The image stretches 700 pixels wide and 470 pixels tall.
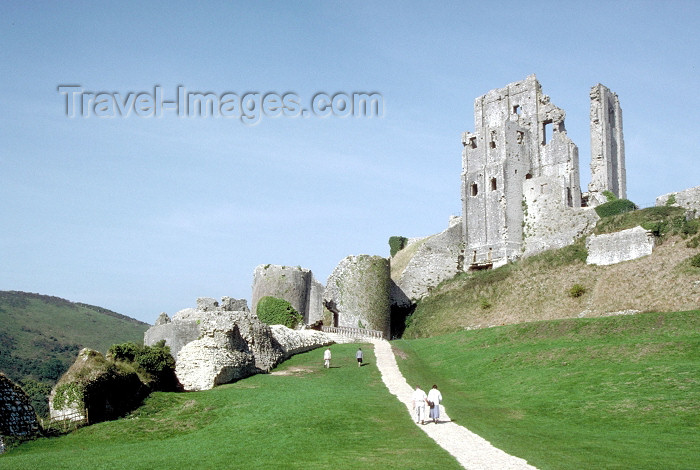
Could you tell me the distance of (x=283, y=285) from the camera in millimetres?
47281

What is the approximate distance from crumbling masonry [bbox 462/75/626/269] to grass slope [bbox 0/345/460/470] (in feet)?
94.4

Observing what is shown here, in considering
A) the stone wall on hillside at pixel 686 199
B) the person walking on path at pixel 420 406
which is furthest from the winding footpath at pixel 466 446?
the stone wall on hillside at pixel 686 199

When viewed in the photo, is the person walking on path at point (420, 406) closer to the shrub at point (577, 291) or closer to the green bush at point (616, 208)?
the shrub at point (577, 291)

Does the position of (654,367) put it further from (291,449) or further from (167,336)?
(167,336)

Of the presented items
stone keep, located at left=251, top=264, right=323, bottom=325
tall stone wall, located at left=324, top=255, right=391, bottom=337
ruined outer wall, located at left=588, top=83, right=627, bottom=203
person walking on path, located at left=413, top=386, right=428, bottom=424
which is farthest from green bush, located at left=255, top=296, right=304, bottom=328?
ruined outer wall, located at left=588, top=83, right=627, bottom=203

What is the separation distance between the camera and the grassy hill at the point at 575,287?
116ft

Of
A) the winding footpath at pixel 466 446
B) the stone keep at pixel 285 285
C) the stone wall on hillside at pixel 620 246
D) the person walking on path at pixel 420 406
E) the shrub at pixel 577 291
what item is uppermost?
the stone wall on hillside at pixel 620 246

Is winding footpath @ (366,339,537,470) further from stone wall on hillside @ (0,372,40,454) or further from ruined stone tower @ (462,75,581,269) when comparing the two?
ruined stone tower @ (462,75,581,269)

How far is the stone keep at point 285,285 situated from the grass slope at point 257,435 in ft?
63.7

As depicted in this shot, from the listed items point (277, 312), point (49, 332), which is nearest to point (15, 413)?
point (277, 312)

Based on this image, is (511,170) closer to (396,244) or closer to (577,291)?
(577,291)

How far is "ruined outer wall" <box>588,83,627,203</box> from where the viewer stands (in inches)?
2404

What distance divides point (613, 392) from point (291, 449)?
10.7 meters

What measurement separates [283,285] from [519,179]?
20365mm
